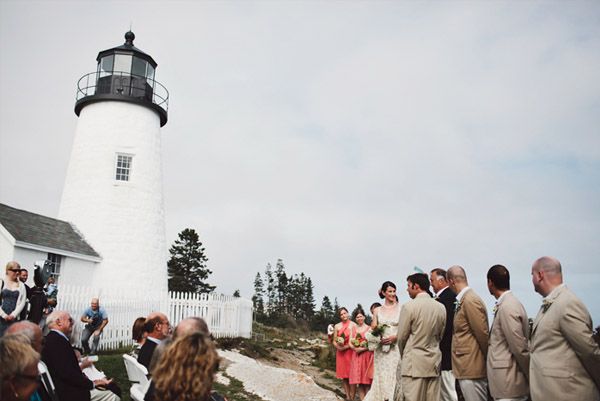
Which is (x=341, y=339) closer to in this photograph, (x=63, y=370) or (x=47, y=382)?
(x=63, y=370)

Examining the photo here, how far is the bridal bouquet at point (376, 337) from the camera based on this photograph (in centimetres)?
898

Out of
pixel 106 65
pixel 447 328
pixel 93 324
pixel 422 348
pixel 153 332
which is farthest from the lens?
pixel 106 65

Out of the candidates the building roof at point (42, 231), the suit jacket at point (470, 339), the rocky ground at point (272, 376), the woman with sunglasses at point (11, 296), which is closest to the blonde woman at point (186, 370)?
the suit jacket at point (470, 339)

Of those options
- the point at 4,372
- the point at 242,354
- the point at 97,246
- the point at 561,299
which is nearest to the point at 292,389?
the point at 242,354

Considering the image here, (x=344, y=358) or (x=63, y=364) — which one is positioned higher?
(x=63, y=364)

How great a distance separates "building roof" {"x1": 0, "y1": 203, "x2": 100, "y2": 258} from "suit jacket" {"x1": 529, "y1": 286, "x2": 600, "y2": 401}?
16933 mm

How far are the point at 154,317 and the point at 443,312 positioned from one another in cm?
365

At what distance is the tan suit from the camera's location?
641cm

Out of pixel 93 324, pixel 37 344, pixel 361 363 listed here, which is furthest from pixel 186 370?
pixel 93 324

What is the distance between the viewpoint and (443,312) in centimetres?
658

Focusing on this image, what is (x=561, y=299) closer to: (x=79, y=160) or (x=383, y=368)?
(x=383, y=368)

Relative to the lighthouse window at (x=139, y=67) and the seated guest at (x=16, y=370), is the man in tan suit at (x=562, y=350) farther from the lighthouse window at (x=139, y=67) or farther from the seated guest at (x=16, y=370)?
the lighthouse window at (x=139, y=67)

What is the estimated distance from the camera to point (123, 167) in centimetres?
2119

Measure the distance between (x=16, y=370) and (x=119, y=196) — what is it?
17.8m
